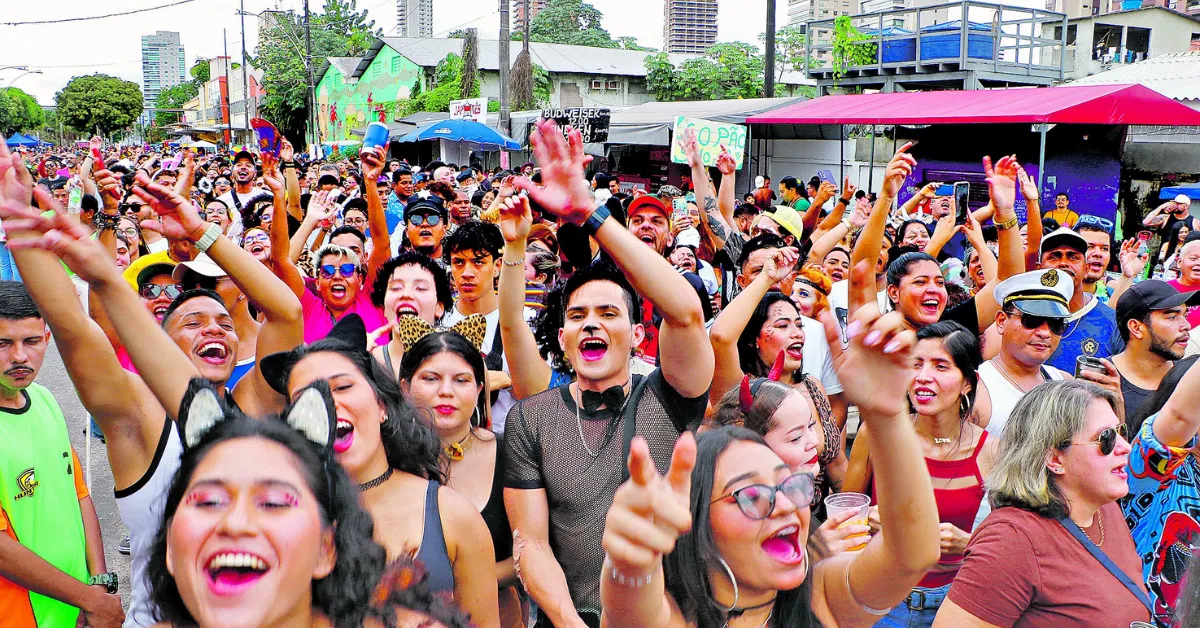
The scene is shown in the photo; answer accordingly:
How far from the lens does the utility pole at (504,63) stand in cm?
1775

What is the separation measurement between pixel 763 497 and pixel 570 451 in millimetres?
844

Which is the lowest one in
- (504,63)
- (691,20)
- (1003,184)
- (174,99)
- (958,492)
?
(958,492)

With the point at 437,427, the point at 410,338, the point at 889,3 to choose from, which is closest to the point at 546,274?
the point at 410,338

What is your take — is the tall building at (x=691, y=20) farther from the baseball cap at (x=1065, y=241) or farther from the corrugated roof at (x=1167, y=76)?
the baseball cap at (x=1065, y=241)

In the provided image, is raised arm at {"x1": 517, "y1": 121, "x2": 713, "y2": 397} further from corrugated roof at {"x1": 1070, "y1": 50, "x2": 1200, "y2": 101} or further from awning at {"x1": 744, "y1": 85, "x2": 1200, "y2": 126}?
corrugated roof at {"x1": 1070, "y1": 50, "x2": 1200, "y2": 101}

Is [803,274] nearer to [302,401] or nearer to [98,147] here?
[302,401]

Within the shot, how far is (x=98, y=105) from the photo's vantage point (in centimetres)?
7894

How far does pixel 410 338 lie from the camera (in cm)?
349

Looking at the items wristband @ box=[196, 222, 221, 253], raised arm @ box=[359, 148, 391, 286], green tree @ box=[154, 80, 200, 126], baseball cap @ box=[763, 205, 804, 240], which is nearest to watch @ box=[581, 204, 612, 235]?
wristband @ box=[196, 222, 221, 253]

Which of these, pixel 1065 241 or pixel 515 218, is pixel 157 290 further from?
pixel 1065 241

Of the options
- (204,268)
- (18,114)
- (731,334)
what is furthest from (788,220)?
(18,114)

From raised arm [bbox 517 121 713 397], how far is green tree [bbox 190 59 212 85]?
111647mm

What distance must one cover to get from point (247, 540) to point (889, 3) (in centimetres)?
6359

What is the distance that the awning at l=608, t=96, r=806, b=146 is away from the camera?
60.1 ft
